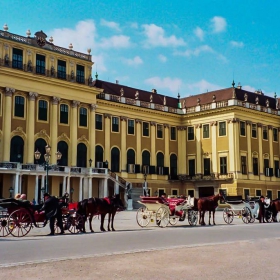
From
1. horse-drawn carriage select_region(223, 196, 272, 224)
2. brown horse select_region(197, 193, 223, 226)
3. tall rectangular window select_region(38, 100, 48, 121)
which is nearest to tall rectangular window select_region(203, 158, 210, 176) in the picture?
tall rectangular window select_region(38, 100, 48, 121)

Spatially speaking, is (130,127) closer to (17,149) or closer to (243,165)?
(243,165)

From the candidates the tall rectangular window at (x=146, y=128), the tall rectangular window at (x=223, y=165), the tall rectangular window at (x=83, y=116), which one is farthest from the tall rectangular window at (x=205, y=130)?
the tall rectangular window at (x=83, y=116)

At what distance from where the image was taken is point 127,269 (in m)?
9.37

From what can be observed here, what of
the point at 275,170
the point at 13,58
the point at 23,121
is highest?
the point at 13,58

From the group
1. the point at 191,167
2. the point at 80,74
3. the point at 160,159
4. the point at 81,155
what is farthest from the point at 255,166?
the point at 80,74

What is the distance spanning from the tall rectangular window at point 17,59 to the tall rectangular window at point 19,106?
2.84 m

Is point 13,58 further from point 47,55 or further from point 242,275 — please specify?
point 242,275

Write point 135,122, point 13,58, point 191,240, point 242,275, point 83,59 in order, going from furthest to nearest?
point 135,122 → point 83,59 → point 13,58 → point 191,240 → point 242,275

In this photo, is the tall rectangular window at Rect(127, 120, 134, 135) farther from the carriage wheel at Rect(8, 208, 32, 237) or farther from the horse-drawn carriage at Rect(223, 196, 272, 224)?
→ the carriage wheel at Rect(8, 208, 32, 237)

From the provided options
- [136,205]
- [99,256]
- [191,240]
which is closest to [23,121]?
[136,205]

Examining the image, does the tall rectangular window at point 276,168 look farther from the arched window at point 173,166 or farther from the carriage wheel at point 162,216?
the carriage wheel at point 162,216

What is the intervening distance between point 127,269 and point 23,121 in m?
34.5

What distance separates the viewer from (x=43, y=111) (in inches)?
1716

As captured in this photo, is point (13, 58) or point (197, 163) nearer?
point (13, 58)
